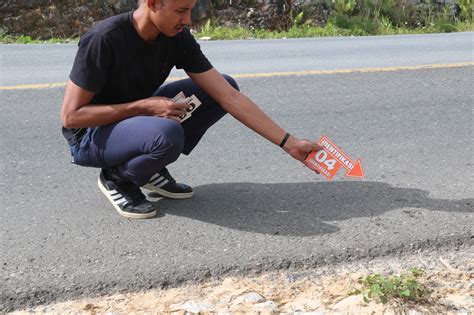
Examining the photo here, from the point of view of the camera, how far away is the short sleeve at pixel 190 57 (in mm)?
4168

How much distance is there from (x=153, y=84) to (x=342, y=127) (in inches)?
84.7

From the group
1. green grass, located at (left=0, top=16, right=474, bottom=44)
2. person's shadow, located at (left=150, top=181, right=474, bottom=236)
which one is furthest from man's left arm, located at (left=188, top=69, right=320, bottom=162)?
A: green grass, located at (left=0, top=16, right=474, bottom=44)

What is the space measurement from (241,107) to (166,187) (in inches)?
25.3

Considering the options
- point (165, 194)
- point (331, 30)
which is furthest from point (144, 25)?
point (331, 30)

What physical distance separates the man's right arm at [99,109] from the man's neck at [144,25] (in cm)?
31

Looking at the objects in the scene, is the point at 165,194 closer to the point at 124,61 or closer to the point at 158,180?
the point at 158,180

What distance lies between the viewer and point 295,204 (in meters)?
4.41

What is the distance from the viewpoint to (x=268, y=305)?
10.8ft

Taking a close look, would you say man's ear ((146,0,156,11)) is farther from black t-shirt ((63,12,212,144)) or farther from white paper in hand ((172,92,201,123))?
white paper in hand ((172,92,201,123))

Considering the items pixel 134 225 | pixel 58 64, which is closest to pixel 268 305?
pixel 134 225

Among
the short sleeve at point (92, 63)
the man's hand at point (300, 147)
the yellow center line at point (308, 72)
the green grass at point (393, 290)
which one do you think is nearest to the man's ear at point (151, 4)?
the short sleeve at point (92, 63)

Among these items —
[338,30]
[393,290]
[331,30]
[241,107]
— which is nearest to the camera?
[393,290]

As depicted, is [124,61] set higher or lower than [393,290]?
higher

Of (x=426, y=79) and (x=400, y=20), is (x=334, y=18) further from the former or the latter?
(x=426, y=79)
